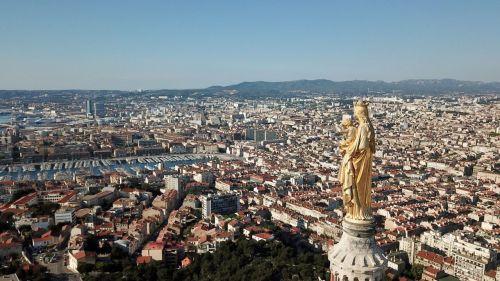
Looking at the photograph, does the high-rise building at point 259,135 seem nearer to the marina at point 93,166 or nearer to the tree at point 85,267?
the marina at point 93,166

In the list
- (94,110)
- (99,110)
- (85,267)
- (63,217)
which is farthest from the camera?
(99,110)

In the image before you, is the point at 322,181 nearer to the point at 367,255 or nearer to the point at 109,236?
the point at 109,236

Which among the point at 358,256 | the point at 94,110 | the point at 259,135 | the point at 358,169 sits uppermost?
the point at 358,169

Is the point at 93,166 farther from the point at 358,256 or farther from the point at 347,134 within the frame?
the point at 358,256

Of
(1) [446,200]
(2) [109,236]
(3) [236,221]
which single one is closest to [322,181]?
(1) [446,200]

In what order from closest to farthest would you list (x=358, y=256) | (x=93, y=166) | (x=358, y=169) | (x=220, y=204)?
(x=358, y=256) → (x=358, y=169) → (x=220, y=204) → (x=93, y=166)

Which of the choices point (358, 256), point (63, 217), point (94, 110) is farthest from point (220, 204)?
point (94, 110)
